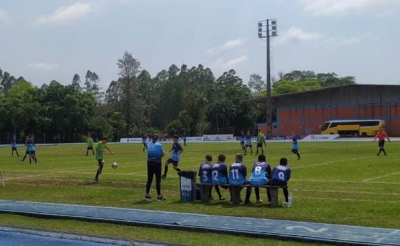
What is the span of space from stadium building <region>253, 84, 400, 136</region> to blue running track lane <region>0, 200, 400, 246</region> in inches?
2845

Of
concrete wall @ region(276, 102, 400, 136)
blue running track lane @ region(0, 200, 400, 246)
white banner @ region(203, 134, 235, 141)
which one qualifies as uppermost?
concrete wall @ region(276, 102, 400, 136)

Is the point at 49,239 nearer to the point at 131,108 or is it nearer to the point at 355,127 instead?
the point at 355,127

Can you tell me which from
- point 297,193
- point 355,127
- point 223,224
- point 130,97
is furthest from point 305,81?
Answer: point 223,224

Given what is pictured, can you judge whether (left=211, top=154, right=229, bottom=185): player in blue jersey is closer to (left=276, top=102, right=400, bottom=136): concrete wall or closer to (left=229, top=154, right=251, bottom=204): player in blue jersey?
(left=229, top=154, right=251, bottom=204): player in blue jersey

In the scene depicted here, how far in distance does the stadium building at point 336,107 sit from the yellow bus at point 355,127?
2.86 meters

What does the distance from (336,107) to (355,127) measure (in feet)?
26.3

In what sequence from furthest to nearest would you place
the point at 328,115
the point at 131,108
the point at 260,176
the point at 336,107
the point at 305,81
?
1. the point at 305,81
2. the point at 131,108
3. the point at 328,115
4. the point at 336,107
5. the point at 260,176

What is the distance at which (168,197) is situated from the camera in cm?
1695

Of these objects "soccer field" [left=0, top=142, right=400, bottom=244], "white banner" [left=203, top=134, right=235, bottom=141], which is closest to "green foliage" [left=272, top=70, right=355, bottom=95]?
"white banner" [left=203, top=134, right=235, bottom=141]

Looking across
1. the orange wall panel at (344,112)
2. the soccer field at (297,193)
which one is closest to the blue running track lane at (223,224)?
the soccer field at (297,193)

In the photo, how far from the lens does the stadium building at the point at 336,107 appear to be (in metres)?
80.5

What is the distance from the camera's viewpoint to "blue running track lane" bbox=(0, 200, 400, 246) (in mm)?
10078

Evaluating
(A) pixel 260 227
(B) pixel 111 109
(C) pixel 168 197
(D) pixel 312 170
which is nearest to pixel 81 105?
(B) pixel 111 109

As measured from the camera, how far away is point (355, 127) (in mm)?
78812
